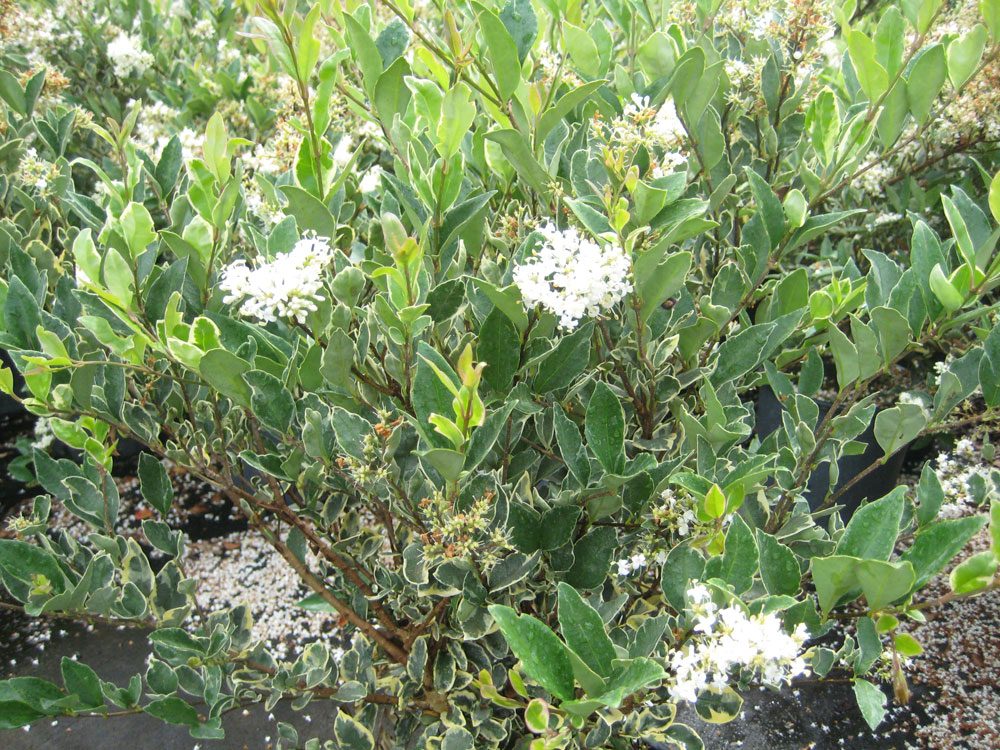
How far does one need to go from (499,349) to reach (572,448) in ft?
0.51

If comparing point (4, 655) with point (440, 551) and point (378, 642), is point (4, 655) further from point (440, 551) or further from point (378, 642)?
point (440, 551)

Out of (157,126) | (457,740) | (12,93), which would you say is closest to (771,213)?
(457,740)

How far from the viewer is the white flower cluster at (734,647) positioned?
2.34 ft

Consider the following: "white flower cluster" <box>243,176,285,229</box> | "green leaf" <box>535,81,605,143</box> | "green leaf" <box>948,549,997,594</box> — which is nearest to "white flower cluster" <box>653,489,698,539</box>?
"green leaf" <box>948,549,997,594</box>

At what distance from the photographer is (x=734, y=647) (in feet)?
2.35

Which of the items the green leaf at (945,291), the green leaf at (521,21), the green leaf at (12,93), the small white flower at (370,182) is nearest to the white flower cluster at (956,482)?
the green leaf at (945,291)

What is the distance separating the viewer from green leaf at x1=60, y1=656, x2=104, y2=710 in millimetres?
1088

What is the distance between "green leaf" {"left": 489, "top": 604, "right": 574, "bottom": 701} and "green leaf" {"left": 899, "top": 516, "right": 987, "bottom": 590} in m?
0.35

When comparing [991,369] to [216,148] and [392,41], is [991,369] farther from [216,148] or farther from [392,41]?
[216,148]

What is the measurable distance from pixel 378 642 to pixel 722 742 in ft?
3.20

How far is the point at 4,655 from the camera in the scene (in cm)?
199

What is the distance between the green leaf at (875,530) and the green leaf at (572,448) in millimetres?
313

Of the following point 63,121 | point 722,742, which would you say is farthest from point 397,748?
point 63,121

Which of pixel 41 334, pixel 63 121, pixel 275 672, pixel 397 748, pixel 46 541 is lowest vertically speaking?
pixel 397 748
